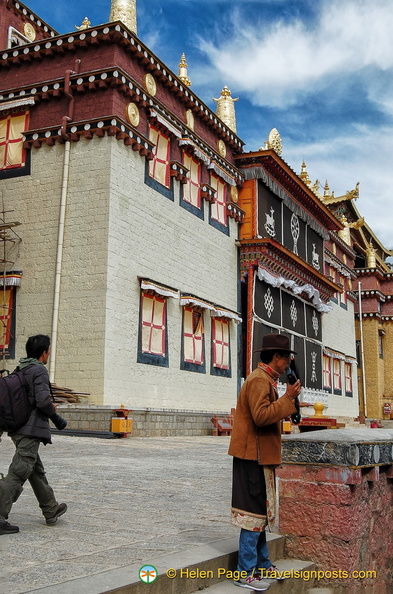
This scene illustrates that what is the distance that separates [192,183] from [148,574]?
16130mm

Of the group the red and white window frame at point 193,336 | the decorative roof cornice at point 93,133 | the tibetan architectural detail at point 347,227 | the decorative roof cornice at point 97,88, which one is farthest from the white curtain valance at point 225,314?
the tibetan architectural detail at point 347,227

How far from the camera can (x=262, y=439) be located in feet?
13.6

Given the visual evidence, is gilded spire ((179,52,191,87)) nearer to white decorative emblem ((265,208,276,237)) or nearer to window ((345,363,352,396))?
white decorative emblem ((265,208,276,237))

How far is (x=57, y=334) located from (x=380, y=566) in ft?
34.7

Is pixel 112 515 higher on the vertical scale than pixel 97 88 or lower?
lower

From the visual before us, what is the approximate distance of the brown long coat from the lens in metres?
4.03

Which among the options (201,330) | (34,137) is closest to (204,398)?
(201,330)

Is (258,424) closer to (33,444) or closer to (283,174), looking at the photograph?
(33,444)

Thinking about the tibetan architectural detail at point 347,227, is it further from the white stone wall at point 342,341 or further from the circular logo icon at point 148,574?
the circular logo icon at point 148,574

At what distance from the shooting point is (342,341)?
32.9 m

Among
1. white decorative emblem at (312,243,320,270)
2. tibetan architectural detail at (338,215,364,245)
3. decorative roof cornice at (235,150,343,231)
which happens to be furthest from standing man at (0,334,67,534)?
tibetan architectural detail at (338,215,364,245)

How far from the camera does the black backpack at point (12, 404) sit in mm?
4656

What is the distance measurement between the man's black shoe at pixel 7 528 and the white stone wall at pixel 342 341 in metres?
25.9

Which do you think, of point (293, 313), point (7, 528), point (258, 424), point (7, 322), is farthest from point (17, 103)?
point (258, 424)
